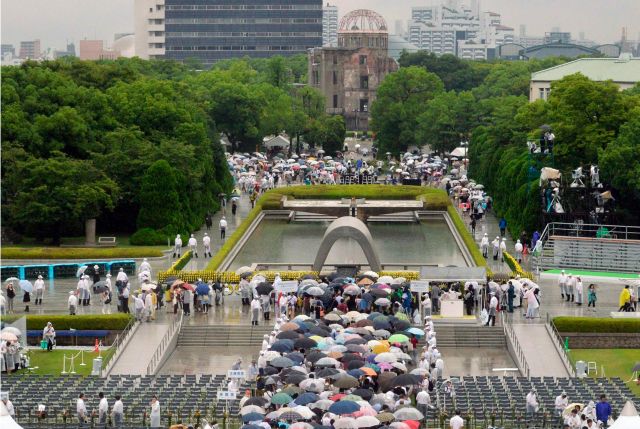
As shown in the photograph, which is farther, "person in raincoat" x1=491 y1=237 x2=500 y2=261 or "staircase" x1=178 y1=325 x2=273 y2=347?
"person in raincoat" x1=491 y1=237 x2=500 y2=261

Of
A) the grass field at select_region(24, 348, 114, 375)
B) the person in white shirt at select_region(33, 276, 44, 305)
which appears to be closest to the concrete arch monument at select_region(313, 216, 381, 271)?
the person in white shirt at select_region(33, 276, 44, 305)

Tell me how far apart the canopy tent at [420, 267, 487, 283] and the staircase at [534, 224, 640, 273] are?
8.54m

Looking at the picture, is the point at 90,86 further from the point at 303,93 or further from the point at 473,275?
the point at 303,93

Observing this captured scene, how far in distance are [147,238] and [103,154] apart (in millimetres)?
6852

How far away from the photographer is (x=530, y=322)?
5462cm

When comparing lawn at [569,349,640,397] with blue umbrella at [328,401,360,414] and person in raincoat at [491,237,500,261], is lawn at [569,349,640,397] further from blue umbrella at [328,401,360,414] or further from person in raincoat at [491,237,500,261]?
person in raincoat at [491,237,500,261]

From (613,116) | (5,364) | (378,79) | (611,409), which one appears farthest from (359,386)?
(378,79)

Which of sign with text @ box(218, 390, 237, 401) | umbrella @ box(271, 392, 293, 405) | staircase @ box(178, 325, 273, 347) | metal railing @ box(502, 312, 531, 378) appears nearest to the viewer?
umbrella @ box(271, 392, 293, 405)

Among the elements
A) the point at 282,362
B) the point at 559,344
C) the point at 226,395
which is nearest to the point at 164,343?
the point at 282,362

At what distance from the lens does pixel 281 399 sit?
4050 centimetres

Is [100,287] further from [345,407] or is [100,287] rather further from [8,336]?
[345,407]

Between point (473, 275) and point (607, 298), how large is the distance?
610cm

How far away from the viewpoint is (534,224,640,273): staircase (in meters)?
64.6

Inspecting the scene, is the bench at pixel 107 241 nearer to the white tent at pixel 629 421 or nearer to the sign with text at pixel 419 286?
the sign with text at pixel 419 286
